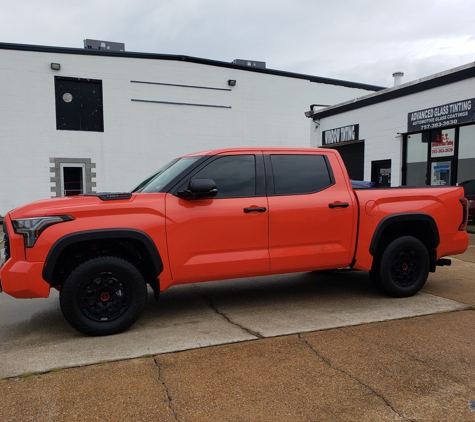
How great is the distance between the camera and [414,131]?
44.1 feet

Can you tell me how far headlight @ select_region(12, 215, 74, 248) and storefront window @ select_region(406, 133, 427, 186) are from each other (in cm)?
1252

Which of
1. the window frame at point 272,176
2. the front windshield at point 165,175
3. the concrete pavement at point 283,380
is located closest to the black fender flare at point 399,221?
the window frame at point 272,176

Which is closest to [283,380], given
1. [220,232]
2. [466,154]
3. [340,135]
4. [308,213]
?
[220,232]

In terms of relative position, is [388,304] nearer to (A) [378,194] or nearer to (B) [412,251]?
(B) [412,251]

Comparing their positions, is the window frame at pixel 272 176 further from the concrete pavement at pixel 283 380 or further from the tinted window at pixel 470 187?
the tinted window at pixel 470 187

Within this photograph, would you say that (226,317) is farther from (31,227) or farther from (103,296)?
(31,227)

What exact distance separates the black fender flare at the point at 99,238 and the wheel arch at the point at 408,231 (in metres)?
2.52

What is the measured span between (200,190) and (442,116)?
10.9 metres

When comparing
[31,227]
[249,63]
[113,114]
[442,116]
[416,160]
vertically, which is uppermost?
[249,63]

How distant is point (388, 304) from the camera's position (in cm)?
492

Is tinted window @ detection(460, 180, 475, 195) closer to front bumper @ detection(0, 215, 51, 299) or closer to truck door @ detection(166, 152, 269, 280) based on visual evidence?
truck door @ detection(166, 152, 269, 280)

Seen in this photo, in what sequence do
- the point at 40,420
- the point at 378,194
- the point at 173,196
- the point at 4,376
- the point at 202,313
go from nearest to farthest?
the point at 40,420
the point at 4,376
the point at 173,196
the point at 202,313
the point at 378,194

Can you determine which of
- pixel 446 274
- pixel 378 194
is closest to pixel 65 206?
pixel 378 194

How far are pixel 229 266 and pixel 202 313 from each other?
73 centimetres
